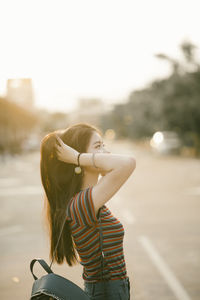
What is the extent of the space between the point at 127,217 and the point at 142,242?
2288 millimetres

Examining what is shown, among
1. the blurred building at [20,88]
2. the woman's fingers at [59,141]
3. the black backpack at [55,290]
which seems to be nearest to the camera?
the black backpack at [55,290]

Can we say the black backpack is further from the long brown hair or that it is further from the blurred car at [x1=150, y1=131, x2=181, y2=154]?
the blurred car at [x1=150, y1=131, x2=181, y2=154]

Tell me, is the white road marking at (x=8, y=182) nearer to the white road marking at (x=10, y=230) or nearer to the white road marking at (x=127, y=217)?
the white road marking at (x=127, y=217)

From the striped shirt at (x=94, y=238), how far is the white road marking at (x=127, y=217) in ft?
21.4

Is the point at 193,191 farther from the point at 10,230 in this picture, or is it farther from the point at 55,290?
the point at 55,290

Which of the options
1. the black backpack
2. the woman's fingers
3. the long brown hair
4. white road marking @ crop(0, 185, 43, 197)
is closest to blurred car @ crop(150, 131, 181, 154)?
white road marking @ crop(0, 185, 43, 197)

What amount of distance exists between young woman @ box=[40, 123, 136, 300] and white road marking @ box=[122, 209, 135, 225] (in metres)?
6.49

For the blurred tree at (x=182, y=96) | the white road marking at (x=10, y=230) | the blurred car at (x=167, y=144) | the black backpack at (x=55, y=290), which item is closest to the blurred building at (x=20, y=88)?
the white road marking at (x=10, y=230)

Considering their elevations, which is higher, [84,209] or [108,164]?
[108,164]

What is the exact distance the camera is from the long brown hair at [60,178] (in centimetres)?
244

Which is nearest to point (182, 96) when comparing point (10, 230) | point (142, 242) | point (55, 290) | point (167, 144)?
point (167, 144)

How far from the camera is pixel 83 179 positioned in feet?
8.12

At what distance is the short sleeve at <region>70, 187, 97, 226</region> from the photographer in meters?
2.26

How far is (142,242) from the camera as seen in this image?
721 cm
